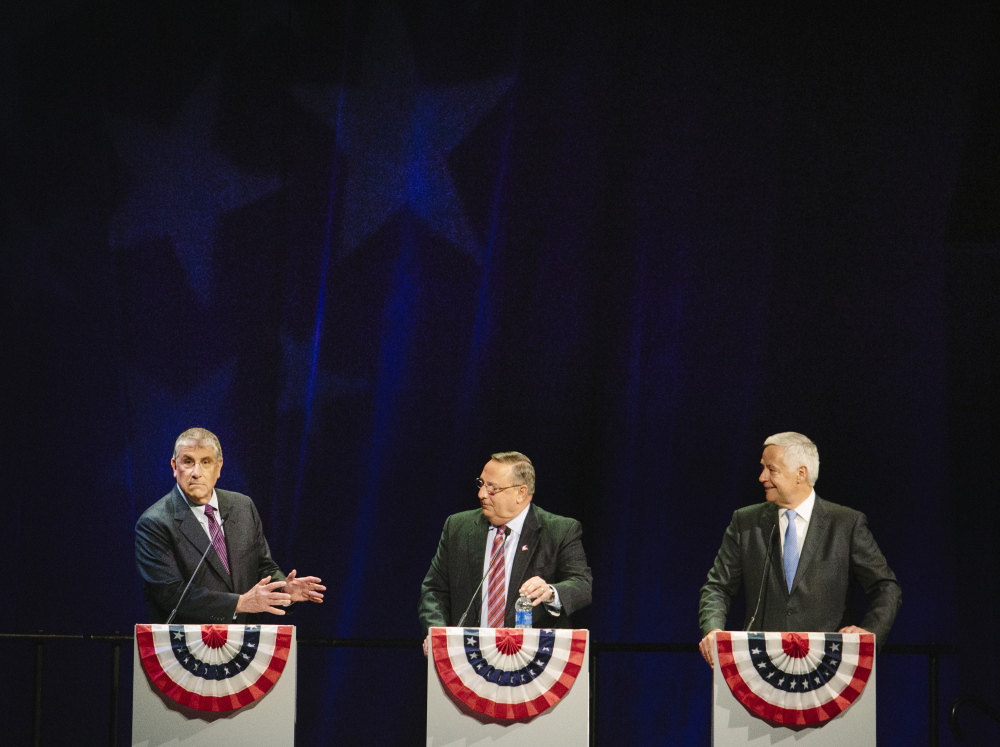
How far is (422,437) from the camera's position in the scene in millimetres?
6008

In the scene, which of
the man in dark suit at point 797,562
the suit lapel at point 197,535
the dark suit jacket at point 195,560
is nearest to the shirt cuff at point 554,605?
the man in dark suit at point 797,562

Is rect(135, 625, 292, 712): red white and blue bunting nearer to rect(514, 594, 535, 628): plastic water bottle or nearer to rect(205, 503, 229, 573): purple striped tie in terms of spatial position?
rect(205, 503, 229, 573): purple striped tie

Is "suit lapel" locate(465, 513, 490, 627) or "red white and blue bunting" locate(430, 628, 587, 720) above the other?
"suit lapel" locate(465, 513, 490, 627)

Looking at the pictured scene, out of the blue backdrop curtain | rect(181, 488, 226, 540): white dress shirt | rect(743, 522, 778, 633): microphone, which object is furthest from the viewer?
the blue backdrop curtain

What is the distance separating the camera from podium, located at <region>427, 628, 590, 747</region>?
4016 mm

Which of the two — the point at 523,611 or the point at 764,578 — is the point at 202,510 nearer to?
the point at 523,611

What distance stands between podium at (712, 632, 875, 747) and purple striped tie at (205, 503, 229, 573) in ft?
Result: 6.10

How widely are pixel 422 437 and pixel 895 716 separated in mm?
2536

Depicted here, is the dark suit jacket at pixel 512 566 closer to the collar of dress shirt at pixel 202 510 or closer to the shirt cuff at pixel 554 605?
the shirt cuff at pixel 554 605

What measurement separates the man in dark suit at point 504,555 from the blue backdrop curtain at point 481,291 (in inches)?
51.1

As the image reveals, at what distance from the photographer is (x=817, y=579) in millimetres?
4332

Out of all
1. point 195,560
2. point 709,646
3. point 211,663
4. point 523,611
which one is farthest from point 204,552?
point 709,646

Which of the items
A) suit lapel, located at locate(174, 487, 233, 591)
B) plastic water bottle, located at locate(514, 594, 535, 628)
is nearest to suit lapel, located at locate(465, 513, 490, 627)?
plastic water bottle, located at locate(514, 594, 535, 628)

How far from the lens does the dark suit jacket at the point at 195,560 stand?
14.6 ft
